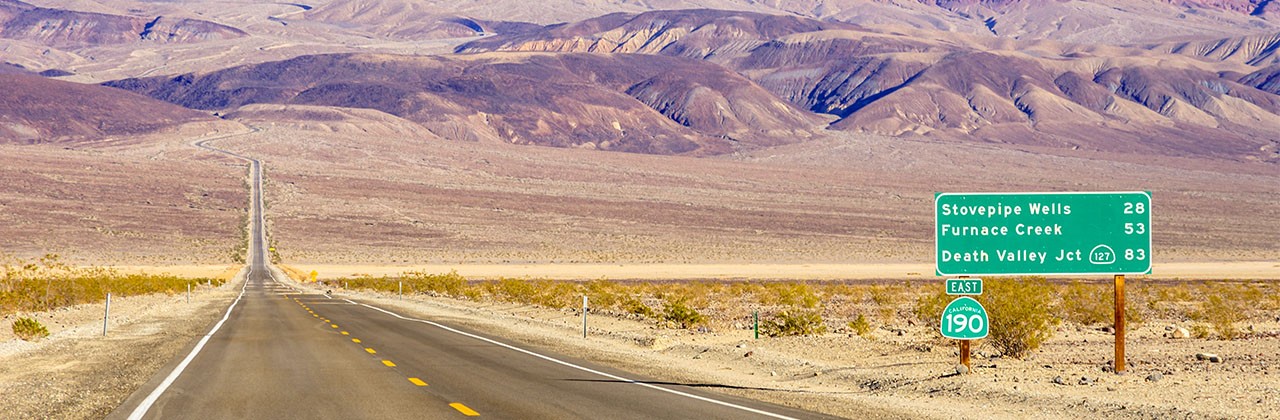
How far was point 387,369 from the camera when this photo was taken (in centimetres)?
1839

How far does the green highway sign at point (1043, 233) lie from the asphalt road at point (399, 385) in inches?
154

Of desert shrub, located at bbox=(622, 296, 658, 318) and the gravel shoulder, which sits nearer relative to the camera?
the gravel shoulder

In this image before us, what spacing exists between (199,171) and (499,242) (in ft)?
166

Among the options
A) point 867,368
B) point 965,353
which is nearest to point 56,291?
point 867,368

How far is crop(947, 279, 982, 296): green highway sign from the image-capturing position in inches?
660

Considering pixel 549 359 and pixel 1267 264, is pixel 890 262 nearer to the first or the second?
pixel 1267 264

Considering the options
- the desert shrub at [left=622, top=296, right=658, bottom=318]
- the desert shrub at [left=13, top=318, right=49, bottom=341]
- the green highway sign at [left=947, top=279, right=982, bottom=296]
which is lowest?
the desert shrub at [left=13, top=318, right=49, bottom=341]

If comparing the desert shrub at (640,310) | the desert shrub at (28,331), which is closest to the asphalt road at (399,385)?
the desert shrub at (28,331)

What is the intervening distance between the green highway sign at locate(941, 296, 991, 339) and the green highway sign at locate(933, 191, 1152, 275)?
466 mm

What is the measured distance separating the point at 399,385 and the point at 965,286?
7631mm

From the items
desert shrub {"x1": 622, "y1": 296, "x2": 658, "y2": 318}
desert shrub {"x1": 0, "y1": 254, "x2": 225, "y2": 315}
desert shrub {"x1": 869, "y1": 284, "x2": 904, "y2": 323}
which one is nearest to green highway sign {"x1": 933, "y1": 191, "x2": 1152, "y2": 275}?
desert shrub {"x1": 869, "y1": 284, "x2": 904, "y2": 323}

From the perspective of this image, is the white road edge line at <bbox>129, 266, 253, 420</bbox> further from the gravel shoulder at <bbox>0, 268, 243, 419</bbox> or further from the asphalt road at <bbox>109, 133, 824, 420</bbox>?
the gravel shoulder at <bbox>0, 268, 243, 419</bbox>

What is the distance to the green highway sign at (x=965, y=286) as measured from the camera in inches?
660

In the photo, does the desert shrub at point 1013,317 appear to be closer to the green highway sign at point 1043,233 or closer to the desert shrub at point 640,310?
the green highway sign at point 1043,233
